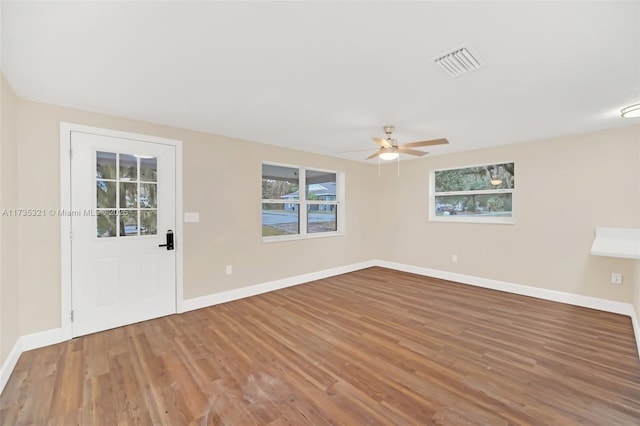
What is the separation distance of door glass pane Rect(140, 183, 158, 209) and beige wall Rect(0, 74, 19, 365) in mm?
1007

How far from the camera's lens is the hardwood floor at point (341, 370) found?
5.82 feet

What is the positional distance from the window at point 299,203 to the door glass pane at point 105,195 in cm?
196

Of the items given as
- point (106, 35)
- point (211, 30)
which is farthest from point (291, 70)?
point (106, 35)

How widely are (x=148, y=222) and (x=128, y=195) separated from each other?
14.9 inches

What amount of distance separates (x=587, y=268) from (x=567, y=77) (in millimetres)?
2895

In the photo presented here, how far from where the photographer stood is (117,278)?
10.0 feet

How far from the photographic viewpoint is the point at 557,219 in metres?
3.91

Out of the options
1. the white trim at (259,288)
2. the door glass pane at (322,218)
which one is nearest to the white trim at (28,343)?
the white trim at (259,288)

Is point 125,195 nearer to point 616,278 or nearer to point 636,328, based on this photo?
point 636,328

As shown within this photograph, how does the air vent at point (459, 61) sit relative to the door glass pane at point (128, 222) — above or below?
above

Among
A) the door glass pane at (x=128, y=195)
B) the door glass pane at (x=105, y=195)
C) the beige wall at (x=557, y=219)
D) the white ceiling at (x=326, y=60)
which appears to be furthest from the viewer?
the beige wall at (x=557, y=219)

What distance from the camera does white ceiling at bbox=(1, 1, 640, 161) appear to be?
1483 millimetres

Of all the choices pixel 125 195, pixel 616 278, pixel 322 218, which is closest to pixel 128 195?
pixel 125 195

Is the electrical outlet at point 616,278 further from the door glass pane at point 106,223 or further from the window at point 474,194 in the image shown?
the door glass pane at point 106,223
